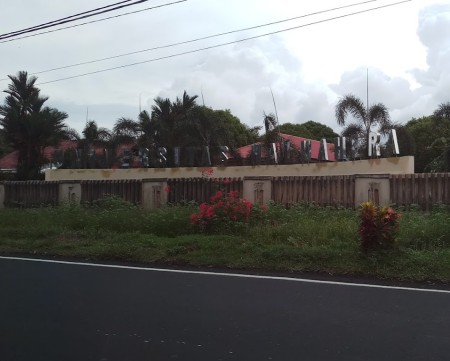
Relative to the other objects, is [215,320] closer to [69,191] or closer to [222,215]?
[222,215]

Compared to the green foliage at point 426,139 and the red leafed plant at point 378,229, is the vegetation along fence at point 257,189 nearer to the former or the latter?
the red leafed plant at point 378,229

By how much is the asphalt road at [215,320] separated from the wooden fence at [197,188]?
9.53 metres

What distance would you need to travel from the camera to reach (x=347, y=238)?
10.7 meters

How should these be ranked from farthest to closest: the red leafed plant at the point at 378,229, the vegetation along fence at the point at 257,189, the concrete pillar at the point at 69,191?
1. the concrete pillar at the point at 69,191
2. the vegetation along fence at the point at 257,189
3. the red leafed plant at the point at 378,229

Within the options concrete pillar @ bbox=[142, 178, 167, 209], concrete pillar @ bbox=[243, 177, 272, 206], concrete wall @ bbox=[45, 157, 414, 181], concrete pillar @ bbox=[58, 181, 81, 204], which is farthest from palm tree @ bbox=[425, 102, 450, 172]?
concrete pillar @ bbox=[58, 181, 81, 204]

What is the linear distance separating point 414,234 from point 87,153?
2143 centimetres

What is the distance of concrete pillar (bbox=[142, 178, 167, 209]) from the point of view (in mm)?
18891

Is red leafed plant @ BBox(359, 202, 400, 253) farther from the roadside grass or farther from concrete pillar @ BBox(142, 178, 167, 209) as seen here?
concrete pillar @ BBox(142, 178, 167, 209)

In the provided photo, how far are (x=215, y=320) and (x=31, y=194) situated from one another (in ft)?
60.1

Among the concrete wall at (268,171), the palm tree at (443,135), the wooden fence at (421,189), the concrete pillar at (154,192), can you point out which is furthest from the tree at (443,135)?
the concrete pillar at (154,192)

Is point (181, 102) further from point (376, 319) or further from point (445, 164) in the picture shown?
point (376, 319)

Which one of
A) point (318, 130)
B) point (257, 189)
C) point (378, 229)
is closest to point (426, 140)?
point (318, 130)

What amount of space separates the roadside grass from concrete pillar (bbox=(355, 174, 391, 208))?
1.87 meters

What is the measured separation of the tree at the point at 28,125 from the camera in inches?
1271
